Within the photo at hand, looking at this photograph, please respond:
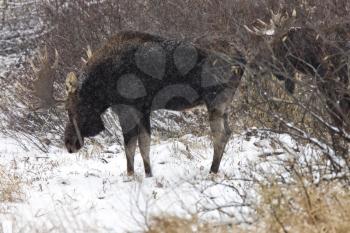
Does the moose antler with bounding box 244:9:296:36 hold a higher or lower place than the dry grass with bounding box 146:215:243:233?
higher

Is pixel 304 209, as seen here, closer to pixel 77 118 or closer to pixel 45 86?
pixel 77 118

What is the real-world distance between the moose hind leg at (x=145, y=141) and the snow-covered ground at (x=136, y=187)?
5.4 inches

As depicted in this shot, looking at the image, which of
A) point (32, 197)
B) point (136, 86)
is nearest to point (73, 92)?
point (136, 86)

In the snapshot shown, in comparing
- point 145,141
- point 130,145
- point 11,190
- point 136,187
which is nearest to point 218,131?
point 145,141

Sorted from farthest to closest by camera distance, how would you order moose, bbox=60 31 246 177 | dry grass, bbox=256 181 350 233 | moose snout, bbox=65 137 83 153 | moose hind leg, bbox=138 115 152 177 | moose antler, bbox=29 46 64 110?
moose antler, bbox=29 46 64 110, moose snout, bbox=65 137 83 153, moose hind leg, bbox=138 115 152 177, moose, bbox=60 31 246 177, dry grass, bbox=256 181 350 233

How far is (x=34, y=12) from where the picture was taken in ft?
63.6

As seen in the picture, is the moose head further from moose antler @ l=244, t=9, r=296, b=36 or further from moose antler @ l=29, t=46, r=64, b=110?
moose antler @ l=244, t=9, r=296, b=36

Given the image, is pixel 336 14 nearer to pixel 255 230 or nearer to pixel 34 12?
pixel 255 230

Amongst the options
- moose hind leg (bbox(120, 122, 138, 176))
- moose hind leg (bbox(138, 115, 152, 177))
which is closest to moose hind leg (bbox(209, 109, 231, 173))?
moose hind leg (bbox(138, 115, 152, 177))

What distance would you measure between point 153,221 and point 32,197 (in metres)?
2.68

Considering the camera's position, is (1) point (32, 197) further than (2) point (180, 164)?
No

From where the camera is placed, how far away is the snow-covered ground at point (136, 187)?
4.62 meters

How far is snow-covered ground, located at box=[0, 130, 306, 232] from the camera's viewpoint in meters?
4.62

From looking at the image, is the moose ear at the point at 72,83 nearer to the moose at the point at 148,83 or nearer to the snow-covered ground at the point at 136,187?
the moose at the point at 148,83
